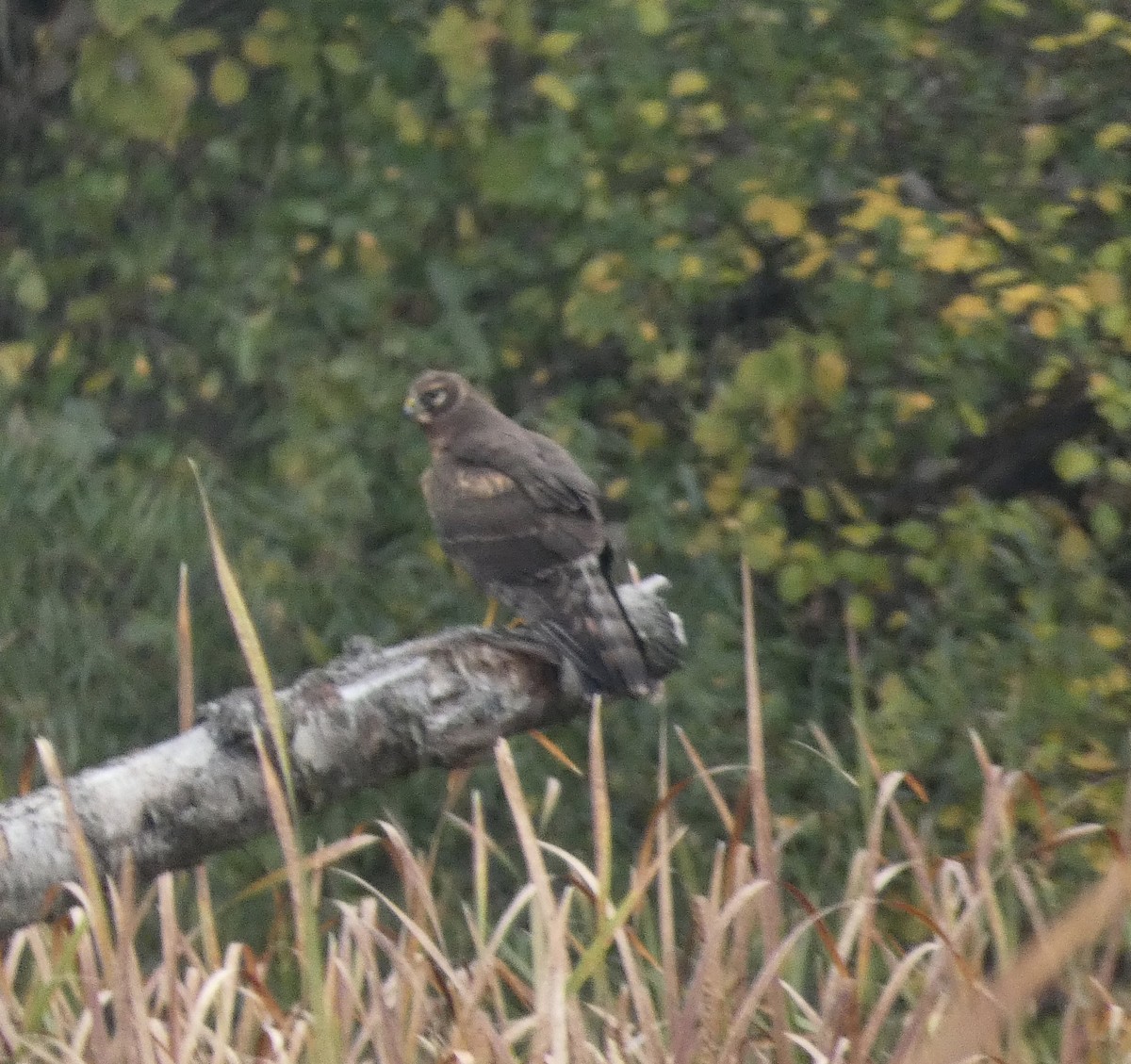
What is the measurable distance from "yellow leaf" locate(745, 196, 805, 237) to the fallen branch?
1.96 metres

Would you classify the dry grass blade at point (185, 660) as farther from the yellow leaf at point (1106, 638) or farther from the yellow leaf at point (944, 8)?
the yellow leaf at point (944, 8)

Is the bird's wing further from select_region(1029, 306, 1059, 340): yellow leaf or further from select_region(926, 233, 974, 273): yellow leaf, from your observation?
select_region(1029, 306, 1059, 340): yellow leaf

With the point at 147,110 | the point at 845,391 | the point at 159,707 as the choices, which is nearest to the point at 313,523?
the point at 159,707

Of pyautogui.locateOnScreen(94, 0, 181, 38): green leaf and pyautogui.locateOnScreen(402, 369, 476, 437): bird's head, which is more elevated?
pyautogui.locateOnScreen(94, 0, 181, 38): green leaf

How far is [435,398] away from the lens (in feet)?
16.0

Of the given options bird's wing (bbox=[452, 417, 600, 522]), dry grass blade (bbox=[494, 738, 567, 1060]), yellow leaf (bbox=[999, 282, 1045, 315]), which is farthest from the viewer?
yellow leaf (bbox=[999, 282, 1045, 315])

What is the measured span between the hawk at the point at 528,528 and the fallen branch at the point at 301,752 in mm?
100

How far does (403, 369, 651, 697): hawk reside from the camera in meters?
3.67

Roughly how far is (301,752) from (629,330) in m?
2.70

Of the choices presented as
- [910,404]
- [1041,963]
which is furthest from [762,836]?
[910,404]

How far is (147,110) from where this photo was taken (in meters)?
5.08

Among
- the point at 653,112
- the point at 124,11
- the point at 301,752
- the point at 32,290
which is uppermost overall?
the point at 124,11

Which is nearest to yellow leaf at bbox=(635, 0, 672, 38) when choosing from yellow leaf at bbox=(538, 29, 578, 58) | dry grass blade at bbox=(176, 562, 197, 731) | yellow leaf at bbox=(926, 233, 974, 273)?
yellow leaf at bbox=(538, 29, 578, 58)

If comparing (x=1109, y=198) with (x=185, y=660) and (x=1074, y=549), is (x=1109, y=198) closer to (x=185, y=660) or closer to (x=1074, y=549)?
Result: (x=1074, y=549)
